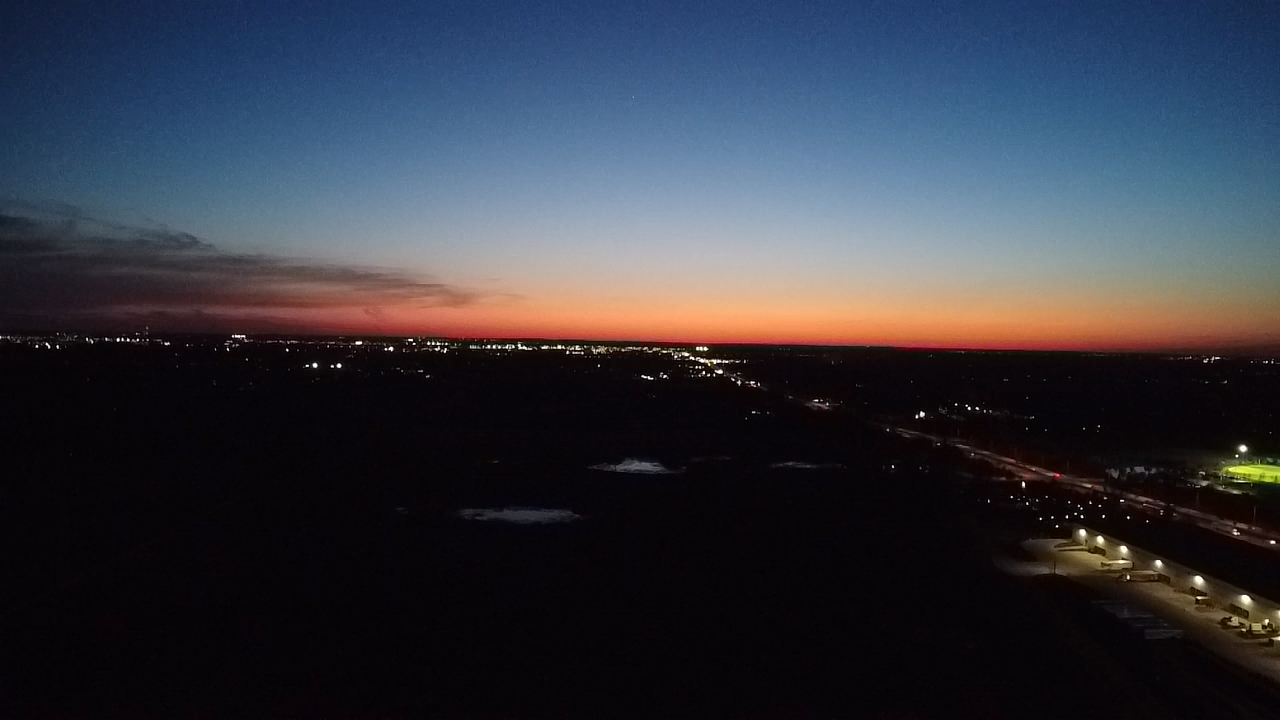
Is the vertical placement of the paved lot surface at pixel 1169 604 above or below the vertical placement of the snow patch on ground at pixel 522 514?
above

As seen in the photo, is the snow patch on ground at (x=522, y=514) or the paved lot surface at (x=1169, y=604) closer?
the paved lot surface at (x=1169, y=604)

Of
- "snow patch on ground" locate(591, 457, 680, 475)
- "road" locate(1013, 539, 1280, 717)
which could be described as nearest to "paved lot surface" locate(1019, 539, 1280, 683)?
"road" locate(1013, 539, 1280, 717)

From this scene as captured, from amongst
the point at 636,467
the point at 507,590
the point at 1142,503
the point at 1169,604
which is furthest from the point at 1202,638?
the point at 636,467

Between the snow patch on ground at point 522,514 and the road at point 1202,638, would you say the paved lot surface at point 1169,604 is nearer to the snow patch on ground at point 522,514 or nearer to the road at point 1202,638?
the road at point 1202,638

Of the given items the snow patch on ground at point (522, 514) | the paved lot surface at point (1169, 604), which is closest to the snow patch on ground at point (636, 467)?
the snow patch on ground at point (522, 514)

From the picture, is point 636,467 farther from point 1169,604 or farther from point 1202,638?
point 1202,638
